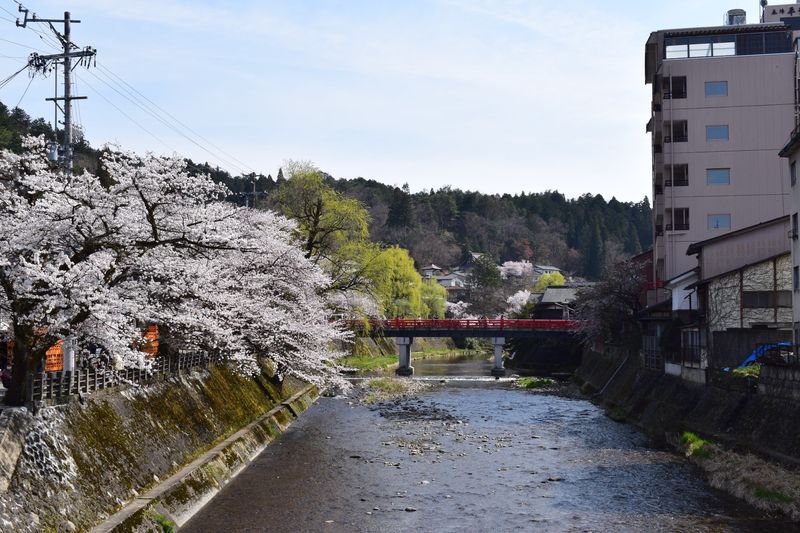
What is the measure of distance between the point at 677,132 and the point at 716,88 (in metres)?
3.52

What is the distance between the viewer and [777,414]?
25.0 metres

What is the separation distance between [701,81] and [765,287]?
65.4 feet

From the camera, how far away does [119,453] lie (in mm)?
20469

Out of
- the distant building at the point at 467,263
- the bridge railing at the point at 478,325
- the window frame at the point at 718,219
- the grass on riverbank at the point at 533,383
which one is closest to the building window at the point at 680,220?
the window frame at the point at 718,219

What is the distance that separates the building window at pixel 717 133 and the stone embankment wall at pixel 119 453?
3377 cm

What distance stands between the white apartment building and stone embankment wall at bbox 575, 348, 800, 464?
9242mm

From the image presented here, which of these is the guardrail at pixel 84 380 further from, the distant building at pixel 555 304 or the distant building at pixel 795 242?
the distant building at pixel 555 304

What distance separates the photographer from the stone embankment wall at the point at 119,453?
52.4ft

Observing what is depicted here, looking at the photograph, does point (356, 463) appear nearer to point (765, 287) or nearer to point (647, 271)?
point (765, 287)

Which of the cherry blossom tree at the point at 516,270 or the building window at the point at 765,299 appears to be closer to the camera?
the building window at the point at 765,299

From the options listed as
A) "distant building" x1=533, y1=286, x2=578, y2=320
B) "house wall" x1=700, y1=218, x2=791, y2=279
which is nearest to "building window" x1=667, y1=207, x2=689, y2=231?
"house wall" x1=700, y1=218, x2=791, y2=279

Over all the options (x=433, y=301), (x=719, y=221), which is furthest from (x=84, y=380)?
(x=433, y=301)

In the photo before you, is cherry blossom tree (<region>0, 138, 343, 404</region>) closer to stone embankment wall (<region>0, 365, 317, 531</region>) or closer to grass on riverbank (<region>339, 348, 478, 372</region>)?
stone embankment wall (<region>0, 365, 317, 531</region>)

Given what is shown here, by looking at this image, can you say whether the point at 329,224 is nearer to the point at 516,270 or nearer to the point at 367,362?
the point at 367,362
